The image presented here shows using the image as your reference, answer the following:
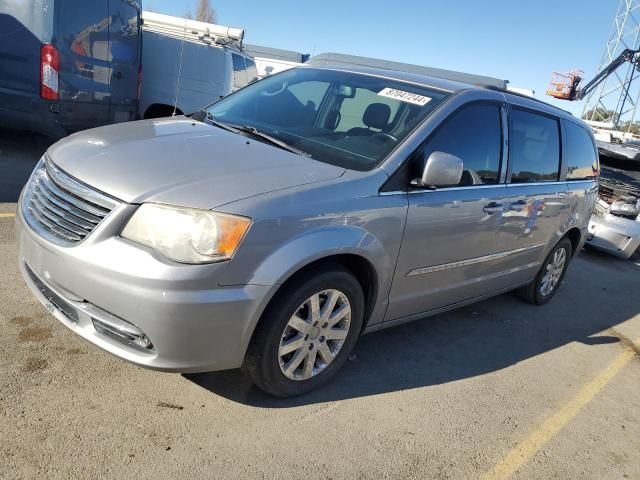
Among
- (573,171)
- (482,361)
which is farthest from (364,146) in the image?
(573,171)

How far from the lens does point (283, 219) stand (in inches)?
98.6

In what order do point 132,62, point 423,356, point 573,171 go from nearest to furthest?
point 423,356
point 573,171
point 132,62

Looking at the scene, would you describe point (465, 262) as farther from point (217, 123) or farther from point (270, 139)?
point (217, 123)

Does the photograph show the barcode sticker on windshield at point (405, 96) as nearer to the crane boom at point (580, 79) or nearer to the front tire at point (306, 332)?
the front tire at point (306, 332)

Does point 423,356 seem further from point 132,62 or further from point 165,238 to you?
point 132,62

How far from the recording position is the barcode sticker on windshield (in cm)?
347

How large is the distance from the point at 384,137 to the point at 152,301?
66.3 inches

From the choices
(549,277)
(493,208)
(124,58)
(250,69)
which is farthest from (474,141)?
(250,69)

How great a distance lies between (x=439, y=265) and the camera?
11.5 feet

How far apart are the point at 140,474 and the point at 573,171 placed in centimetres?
451

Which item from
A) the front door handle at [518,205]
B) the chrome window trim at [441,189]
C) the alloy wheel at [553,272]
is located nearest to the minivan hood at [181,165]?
the chrome window trim at [441,189]

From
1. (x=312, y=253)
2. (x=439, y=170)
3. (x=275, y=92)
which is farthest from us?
(x=275, y=92)

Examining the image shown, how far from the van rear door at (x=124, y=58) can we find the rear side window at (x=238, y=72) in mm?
2102

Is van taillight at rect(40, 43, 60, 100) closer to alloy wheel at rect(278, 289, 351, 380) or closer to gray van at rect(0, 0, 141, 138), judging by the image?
gray van at rect(0, 0, 141, 138)
